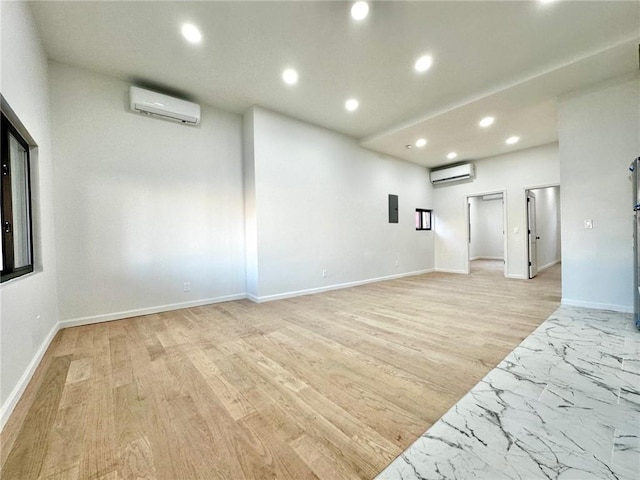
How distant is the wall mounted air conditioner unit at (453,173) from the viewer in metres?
6.62

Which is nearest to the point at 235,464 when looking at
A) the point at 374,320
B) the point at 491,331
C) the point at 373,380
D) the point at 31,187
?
the point at 373,380

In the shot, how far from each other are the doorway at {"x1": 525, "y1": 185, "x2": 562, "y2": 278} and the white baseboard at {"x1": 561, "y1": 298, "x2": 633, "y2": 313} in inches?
112

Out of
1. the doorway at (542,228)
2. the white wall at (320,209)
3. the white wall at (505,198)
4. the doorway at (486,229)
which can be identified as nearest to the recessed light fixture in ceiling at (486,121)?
the white wall at (320,209)

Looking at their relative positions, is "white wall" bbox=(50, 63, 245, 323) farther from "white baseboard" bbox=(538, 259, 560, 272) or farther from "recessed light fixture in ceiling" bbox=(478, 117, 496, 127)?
"white baseboard" bbox=(538, 259, 560, 272)

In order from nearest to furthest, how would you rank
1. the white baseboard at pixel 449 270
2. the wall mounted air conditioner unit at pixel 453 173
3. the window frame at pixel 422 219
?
the wall mounted air conditioner unit at pixel 453 173 < the white baseboard at pixel 449 270 < the window frame at pixel 422 219

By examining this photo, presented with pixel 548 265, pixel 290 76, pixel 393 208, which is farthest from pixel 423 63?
pixel 548 265

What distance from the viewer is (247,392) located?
1709 mm

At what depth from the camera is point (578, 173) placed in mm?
3410

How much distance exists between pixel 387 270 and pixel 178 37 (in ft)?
18.3

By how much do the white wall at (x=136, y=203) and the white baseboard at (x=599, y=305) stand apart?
195 inches

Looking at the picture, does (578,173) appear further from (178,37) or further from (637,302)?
(178,37)

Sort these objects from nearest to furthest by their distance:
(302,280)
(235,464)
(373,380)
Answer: (235,464)
(373,380)
(302,280)

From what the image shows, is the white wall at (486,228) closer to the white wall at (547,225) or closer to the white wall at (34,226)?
the white wall at (547,225)

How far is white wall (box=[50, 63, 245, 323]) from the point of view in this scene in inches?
121
